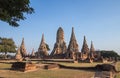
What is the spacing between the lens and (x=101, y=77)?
35.8 feet

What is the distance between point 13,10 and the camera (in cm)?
889

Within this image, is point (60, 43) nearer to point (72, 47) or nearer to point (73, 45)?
point (73, 45)

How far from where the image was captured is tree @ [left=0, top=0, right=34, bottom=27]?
331 inches

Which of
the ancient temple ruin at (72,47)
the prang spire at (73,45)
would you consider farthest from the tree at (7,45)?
the prang spire at (73,45)

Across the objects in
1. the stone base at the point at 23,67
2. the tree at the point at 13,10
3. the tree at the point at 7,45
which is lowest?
the stone base at the point at 23,67

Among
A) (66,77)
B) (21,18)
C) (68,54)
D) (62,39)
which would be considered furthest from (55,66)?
(62,39)

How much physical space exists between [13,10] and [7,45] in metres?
43.8

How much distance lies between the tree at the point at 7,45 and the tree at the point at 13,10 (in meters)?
40.4

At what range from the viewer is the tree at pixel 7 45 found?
164 ft

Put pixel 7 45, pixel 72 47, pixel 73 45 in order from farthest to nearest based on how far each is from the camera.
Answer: pixel 73 45 < pixel 72 47 < pixel 7 45

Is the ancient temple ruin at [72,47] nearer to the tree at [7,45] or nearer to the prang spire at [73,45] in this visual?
the prang spire at [73,45]

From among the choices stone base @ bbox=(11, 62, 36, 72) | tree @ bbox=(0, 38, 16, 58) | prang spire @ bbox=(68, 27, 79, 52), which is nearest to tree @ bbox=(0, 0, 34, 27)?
stone base @ bbox=(11, 62, 36, 72)

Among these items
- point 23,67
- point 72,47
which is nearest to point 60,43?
point 72,47

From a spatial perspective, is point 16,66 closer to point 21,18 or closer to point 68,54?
point 21,18
